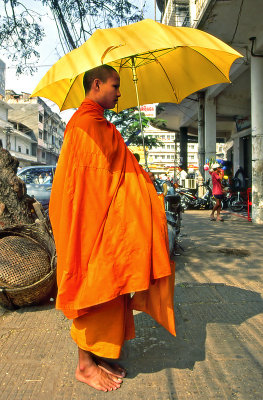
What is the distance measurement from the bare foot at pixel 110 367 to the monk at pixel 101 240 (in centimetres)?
4

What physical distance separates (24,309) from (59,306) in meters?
1.65

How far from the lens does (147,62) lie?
11.6 feet

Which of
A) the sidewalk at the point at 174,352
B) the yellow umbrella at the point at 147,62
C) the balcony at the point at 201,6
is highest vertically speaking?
the balcony at the point at 201,6

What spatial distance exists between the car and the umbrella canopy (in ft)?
18.8

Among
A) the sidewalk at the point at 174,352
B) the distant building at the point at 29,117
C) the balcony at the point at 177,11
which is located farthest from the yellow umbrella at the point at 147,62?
the distant building at the point at 29,117

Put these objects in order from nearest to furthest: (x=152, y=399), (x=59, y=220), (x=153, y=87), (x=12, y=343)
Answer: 1. (x=152, y=399)
2. (x=59, y=220)
3. (x=12, y=343)
4. (x=153, y=87)

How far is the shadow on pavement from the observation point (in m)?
2.55

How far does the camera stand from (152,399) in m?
2.12

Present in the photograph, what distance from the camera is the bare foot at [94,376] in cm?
225

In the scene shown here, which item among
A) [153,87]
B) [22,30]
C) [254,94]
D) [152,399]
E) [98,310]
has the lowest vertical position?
[152,399]

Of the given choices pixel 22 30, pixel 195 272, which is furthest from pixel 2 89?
pixel 195 272

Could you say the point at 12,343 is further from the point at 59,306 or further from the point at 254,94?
the point at 254,94

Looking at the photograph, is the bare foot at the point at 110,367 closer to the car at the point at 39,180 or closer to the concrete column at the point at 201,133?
the car at the point at 39,180

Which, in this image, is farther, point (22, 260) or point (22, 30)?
point (22, 30)
